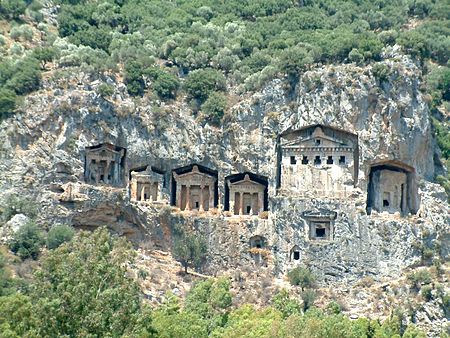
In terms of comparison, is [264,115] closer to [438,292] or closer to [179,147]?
[179,147]

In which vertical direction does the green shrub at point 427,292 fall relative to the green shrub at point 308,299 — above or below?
above

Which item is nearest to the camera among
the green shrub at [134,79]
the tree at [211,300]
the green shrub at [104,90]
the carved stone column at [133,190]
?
the tree at [211,300]

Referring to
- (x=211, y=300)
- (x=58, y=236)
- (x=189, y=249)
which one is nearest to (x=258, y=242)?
(x=189, y=249)

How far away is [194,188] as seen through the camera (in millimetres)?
76750

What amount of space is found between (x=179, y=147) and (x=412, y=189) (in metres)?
15.1

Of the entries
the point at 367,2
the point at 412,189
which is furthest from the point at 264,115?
the point at 367,2

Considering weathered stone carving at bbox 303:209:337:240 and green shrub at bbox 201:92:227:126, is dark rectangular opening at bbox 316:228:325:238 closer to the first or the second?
weathered stone carving at bbox 303:209:337:240

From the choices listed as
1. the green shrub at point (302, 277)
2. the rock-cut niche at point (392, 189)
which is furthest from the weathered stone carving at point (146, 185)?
the rock-cut niche at point (392, 189)

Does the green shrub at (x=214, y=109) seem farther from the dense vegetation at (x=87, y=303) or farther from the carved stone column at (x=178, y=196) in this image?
the dense vegetation at (x=87, y=303)

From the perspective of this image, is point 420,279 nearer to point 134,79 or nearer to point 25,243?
point 134,79

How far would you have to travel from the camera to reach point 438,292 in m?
69.2

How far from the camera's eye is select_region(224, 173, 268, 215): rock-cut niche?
2990 inches

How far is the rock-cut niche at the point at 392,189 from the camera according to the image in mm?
73750

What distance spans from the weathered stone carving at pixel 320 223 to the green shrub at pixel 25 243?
16679mm
